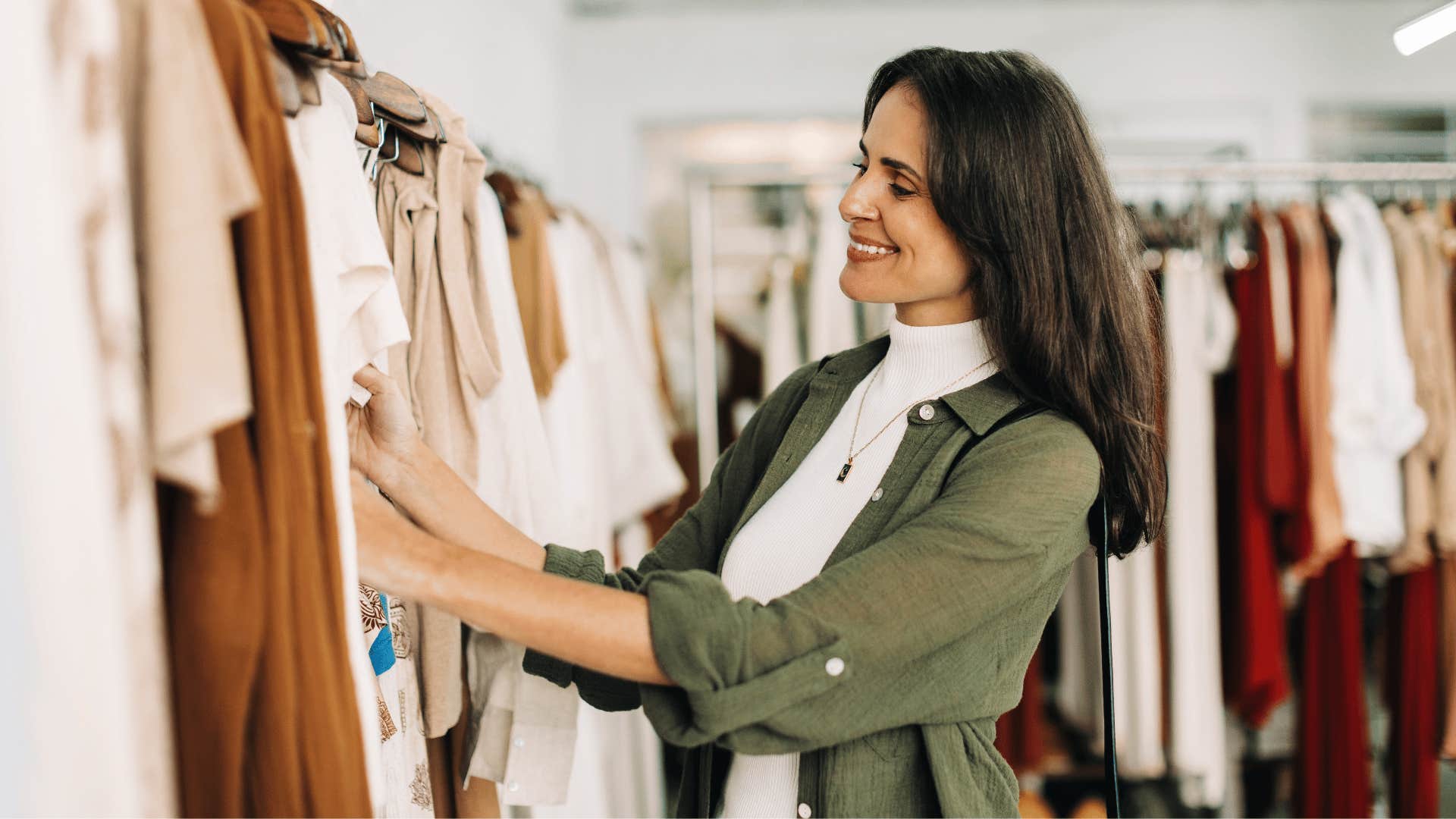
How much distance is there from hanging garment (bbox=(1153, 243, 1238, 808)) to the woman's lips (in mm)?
1356

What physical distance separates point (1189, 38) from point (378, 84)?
3829 millimetres

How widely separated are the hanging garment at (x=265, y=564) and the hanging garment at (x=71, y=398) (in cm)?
5

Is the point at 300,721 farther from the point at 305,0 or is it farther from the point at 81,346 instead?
the point at 305,0

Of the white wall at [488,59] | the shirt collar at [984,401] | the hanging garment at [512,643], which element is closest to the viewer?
the shirt collar at [984,401]

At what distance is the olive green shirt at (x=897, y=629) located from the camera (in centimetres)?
94

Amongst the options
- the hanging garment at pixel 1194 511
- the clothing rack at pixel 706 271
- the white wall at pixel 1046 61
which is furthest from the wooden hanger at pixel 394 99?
the white wall at pixel 1046 61

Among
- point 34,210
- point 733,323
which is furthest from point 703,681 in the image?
point 733,323

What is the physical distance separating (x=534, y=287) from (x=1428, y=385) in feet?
6.36

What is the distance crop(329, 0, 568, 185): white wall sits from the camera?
188cm

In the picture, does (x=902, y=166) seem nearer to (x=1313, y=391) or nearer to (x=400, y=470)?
(x=400, y=470)

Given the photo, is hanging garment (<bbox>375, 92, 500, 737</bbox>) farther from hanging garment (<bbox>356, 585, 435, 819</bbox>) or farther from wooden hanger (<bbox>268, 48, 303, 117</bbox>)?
wooden hanger (<bbox>268, 48, 303, 117</bbox>)

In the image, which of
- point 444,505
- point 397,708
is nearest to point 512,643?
point 397,708

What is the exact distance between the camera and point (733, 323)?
10.9 feet

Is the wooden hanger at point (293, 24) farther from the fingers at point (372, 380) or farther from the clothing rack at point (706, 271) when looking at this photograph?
the clothing rack at point (706, 271)
